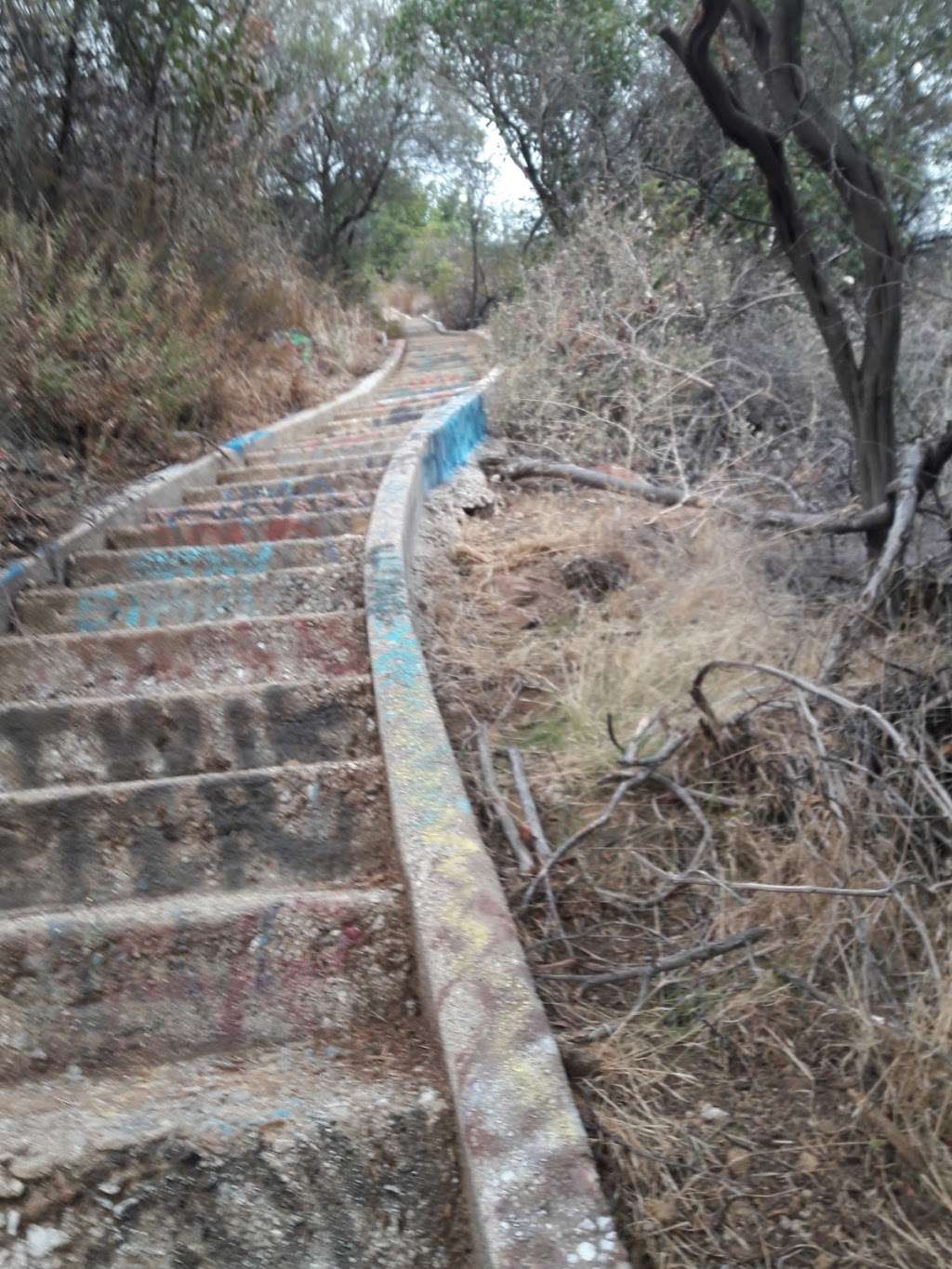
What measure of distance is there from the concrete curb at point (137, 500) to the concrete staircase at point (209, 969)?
15.5 inches

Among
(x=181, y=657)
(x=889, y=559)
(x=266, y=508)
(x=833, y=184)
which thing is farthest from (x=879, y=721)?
(x=266, y=508)

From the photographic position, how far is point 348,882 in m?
2.55

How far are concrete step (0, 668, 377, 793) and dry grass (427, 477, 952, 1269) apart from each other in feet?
1.63

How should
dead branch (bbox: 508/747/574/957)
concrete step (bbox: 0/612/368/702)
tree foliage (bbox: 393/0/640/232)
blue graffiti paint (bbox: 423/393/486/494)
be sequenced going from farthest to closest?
tree foliage (bbox: 393/0/640/232)
blue graffiti paint (bbox: 423/393/486/494)
concrete step (bbox: 0/612/368/702)
dead branch (bbox: 508/747/574/957)

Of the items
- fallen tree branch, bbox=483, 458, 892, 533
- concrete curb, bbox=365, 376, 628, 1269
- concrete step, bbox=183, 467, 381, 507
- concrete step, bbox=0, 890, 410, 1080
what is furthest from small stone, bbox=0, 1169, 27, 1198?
concrete step, bbox=183, 467, 381, 507

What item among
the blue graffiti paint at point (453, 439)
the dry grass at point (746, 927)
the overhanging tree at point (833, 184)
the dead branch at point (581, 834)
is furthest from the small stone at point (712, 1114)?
the blue graffiti paint at point (453, 439)

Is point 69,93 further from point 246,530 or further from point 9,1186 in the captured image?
point 9,1186

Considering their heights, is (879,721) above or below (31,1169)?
above

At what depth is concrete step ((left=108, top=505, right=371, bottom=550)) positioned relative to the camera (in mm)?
4691

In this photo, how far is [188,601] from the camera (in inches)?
157

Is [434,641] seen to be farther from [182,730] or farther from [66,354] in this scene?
[66,354]

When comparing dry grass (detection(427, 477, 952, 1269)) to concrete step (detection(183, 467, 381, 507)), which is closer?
dry grass (detection(427, 477, 952, 1269))

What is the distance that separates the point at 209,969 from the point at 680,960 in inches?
39.9

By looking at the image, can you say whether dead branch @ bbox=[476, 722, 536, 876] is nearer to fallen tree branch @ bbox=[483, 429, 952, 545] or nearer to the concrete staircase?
the concrete staircase
